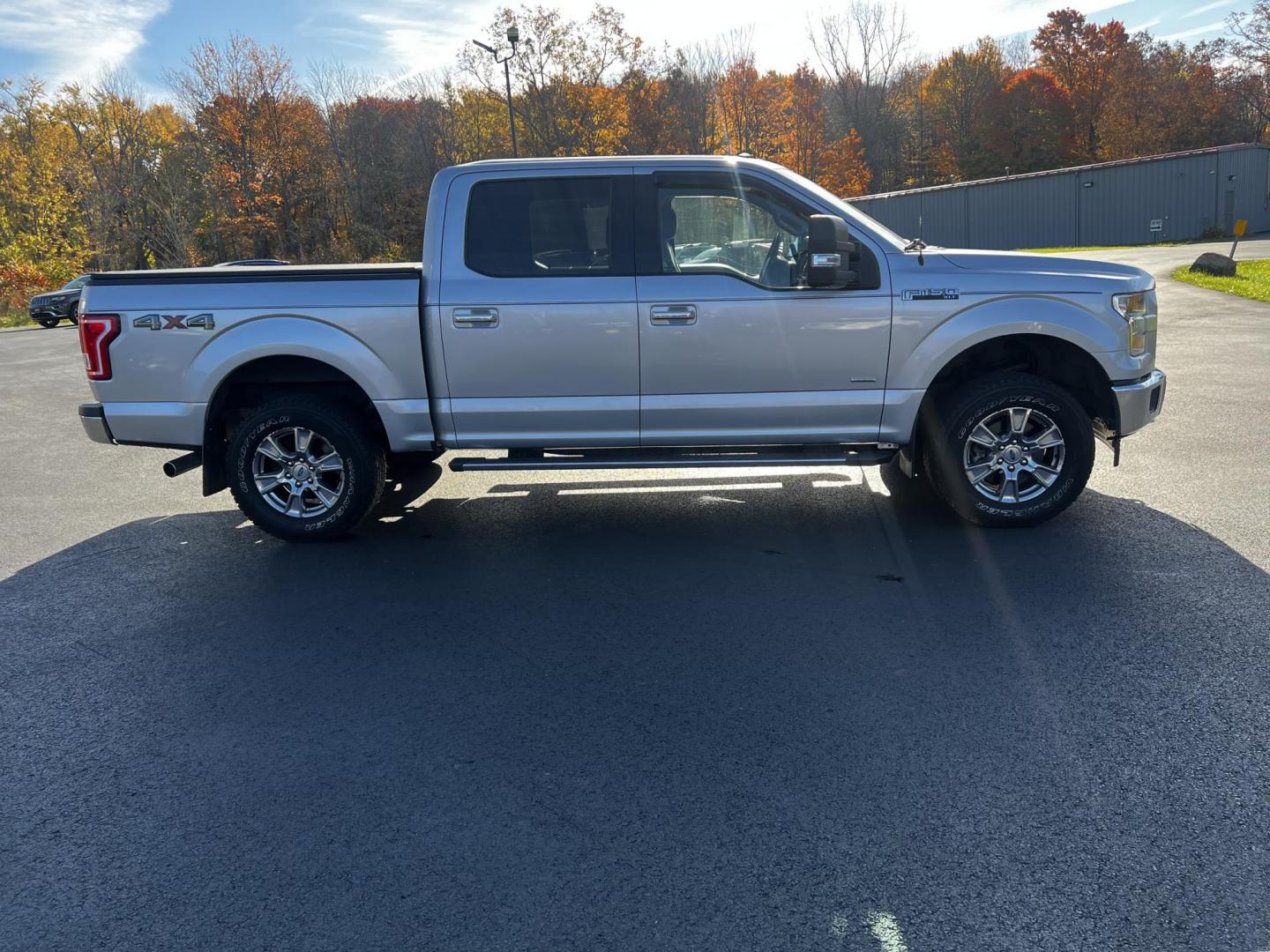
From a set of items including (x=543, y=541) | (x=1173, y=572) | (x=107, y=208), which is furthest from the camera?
(x=107, y=208)

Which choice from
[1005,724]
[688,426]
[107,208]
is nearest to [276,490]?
[688,426]

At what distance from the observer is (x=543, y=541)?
6086 millimetres

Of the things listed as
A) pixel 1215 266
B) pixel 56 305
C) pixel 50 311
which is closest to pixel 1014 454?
pixel 1215 266

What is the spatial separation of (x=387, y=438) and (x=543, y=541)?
3.94 feet

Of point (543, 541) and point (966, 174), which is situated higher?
point (966, 174)

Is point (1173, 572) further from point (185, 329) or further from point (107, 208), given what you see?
point (107, 208)

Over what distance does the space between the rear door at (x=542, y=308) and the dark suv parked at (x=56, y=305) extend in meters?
28.3

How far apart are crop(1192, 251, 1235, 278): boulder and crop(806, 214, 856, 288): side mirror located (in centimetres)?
1965

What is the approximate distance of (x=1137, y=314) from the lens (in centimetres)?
574

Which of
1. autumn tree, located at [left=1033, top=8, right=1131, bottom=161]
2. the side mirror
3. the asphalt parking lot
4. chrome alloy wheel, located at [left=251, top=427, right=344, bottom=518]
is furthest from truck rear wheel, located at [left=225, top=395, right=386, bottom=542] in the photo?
autumn tree, located at [left=1033, top=8, right=1131, bottom=161]

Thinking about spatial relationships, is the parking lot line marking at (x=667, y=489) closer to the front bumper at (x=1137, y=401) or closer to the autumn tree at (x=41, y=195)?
the front bumper at (x=1137, y=401)

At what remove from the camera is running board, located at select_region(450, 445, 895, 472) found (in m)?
5.74

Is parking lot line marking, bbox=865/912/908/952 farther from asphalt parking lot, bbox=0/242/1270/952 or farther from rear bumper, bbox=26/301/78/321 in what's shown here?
rear bumper, bbox=26/301/78/321

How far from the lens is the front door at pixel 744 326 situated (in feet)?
18.5
